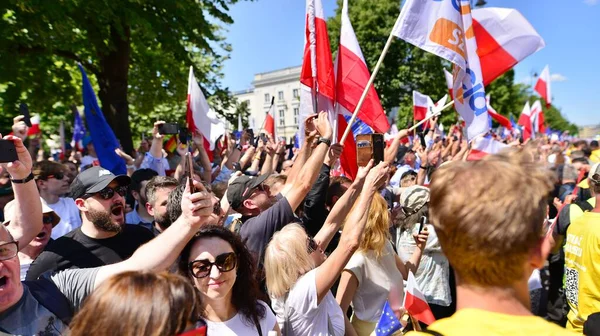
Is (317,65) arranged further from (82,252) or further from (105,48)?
(105,48)

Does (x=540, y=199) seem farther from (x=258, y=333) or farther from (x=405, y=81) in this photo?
(x=405, y=81)

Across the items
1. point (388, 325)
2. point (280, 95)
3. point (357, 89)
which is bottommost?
point (388, 325)

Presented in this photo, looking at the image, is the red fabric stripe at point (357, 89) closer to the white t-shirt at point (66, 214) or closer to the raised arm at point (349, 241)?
the raised arm at point (349, 241)

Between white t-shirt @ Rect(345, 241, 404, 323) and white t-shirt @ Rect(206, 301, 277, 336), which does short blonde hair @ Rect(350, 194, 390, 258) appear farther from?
white t-shirt @ Rect(206, 301, 277, 336)

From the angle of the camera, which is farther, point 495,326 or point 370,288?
point 370,288

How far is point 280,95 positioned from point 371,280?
7084 cm

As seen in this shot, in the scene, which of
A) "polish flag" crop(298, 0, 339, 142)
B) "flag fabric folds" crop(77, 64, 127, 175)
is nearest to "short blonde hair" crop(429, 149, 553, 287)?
"polish flag" crop(298, 0, 339, 142)

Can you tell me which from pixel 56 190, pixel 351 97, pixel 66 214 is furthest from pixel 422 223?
pixel 56 190

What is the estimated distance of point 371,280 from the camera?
3398 millimetres

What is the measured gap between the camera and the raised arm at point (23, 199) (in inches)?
97.8

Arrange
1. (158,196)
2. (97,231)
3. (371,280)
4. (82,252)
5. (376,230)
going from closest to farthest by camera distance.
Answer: (82,252)
(97,231)
(371,280)
(376,230)
(158,196)

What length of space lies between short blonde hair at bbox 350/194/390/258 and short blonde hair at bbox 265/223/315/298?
0.73 meters

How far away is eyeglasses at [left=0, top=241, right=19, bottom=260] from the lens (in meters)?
2.08

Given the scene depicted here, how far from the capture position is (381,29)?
34.6 metres
